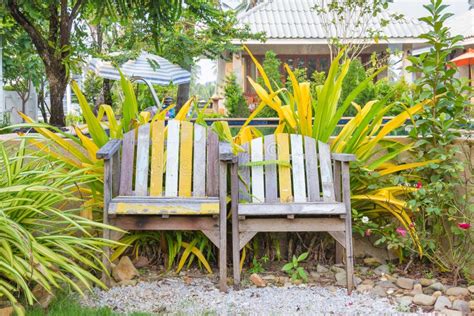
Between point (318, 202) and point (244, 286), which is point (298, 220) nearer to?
point (318, 202)

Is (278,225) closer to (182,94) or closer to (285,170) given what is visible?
(285,170)

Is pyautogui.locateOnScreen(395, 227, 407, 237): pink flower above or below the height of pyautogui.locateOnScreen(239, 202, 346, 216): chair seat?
below

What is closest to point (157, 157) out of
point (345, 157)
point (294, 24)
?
point (345, 157)

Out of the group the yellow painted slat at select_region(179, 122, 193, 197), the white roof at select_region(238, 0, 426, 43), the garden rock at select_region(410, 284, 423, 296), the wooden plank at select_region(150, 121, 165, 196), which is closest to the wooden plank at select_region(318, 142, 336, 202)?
the garden rock at select_region(410, 284, 423, 296)

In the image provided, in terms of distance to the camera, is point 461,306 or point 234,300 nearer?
point 461,306

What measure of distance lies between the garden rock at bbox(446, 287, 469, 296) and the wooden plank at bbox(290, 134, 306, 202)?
1.02 meters

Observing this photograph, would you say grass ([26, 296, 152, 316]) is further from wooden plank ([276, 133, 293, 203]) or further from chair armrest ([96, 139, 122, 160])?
wooden plank ([276, 133, 293, 203])

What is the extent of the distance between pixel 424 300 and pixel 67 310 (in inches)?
77.7

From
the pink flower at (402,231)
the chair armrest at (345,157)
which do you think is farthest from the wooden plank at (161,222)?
the pink flower at (402,231)

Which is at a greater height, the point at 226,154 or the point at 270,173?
the point at 226,154

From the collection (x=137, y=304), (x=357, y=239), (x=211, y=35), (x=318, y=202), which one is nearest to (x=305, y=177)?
(x=318, y=202)

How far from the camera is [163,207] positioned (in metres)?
3.56

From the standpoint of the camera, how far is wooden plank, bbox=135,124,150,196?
3.91 m

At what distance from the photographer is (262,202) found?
385 cm
